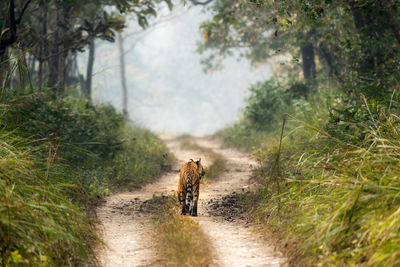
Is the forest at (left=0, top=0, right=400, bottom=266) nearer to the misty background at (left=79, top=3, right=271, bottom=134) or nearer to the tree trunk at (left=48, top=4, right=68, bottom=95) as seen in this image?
the tree trunk at (left=48, top=4, right=68, bottom=95)

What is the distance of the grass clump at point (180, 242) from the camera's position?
484 cm

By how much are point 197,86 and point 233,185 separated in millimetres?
74158

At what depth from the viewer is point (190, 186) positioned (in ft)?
22.0

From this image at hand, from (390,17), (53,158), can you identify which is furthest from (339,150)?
(390,17)

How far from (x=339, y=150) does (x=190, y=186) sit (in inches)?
92.4

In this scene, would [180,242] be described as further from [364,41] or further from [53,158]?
[364,41]

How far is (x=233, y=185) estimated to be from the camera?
10609 mm

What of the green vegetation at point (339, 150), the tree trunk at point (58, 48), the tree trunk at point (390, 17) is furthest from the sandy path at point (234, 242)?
the tree trunk at point (58, 48)

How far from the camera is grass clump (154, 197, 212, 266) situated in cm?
484

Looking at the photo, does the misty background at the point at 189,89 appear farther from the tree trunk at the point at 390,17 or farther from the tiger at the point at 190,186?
the tiger at the point at 190,186

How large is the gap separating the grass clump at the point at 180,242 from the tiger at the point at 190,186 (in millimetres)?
249

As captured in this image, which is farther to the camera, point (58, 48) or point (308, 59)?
point (308, 59)

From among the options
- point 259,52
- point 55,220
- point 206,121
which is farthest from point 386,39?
point 206,121

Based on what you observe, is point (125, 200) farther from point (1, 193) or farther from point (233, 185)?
point (1, 193)
